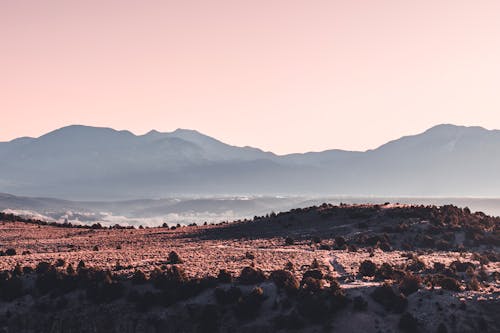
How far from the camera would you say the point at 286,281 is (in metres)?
44.6

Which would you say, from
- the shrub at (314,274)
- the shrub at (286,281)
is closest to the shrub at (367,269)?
the shrub at (314,274)

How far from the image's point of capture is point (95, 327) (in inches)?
1704

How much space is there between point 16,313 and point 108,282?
6.77 meters

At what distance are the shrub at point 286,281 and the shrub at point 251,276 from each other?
2.68 feet

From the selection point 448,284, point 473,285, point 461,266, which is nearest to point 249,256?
point 461,266

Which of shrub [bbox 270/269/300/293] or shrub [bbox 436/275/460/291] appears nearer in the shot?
shrub [bbox 270/269/300/293]

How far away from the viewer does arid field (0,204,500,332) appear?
41.0 metres

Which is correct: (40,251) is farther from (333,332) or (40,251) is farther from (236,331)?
(333,332)

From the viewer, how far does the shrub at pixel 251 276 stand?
46.2 metres

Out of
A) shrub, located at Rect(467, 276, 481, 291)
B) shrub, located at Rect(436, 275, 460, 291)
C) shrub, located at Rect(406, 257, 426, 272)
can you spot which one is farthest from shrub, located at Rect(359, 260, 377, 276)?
shrub, located at Rect(467, 276, 481, 291)

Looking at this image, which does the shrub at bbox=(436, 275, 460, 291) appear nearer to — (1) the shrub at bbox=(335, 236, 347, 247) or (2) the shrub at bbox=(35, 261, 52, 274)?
(1) the shrub at bbox=(335, 236, 347, 247)

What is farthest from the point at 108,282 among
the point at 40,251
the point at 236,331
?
the point at 40,251

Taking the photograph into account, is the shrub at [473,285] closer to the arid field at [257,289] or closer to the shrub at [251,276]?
the arid field at [257,289]

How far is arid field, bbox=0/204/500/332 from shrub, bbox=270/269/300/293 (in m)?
0.08
